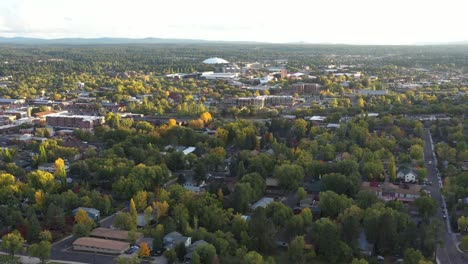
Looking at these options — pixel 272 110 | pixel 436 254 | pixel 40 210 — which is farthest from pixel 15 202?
pixel 272 110

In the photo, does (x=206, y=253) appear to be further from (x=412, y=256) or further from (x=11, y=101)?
(x=11, y=101)

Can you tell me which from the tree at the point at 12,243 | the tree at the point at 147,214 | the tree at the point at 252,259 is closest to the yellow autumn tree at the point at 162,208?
the tree at the point at 147,214

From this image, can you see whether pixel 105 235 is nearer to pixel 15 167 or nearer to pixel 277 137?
pixel 15 167

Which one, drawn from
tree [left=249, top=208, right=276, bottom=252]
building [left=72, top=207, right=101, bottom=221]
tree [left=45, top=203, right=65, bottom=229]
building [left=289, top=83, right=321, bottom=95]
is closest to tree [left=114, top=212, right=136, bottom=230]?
building [left=72, top=207, right=101, bottom=221]

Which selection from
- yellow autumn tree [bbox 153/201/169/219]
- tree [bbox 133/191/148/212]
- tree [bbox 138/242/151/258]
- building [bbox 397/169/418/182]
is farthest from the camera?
building [bbox 397/169/418/182]

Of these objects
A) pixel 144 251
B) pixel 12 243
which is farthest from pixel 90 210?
pixel 144 251

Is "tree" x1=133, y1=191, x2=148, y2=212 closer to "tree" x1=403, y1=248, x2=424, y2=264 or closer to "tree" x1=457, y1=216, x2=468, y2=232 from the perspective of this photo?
"tree" x1=403, y1=248, x2=424, y2=264
